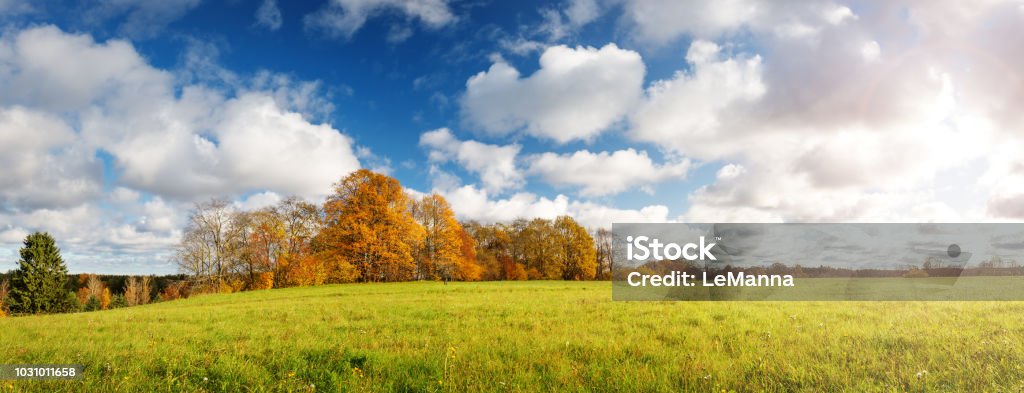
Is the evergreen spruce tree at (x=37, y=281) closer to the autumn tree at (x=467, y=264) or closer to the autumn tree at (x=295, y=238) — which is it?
the autumn tree at (x=295, y=238)

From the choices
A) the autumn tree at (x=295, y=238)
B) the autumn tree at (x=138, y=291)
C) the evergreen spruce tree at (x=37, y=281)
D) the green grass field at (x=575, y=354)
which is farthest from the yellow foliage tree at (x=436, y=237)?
the autumn tree at (x=138, y=291)

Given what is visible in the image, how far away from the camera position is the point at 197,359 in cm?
698

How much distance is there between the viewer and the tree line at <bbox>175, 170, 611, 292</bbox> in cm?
4466

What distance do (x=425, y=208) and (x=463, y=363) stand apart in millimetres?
45396

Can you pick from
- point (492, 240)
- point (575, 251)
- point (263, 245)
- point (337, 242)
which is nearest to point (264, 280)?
point (263, 245)

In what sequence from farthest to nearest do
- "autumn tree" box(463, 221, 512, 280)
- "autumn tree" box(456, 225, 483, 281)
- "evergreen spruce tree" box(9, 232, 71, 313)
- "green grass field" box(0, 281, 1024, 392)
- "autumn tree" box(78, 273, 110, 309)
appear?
1. "autumn tree" box(463, 221, 512, 280)
2. "autumn tree" box(78, 273, 110, 309)
3. "autumn tree" box(456, 225, 483, 281)
4. "evergreen spruce tree" box(9, 232, 71, 313)
5. "green grass field" box(0, 281, 1024, 392)

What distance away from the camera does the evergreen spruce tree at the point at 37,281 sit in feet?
157

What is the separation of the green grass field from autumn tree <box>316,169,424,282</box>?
33.1 meters

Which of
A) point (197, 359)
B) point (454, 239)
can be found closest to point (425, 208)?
point (454, 239)

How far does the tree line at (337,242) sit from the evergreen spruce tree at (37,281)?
1553 cm

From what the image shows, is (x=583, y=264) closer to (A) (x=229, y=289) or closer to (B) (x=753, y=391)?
(A) (x=229, y=289)

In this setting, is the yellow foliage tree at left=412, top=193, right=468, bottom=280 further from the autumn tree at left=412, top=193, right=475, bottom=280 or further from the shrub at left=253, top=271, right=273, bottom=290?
the shrub at left=253, top=271, right=273, bottom=290

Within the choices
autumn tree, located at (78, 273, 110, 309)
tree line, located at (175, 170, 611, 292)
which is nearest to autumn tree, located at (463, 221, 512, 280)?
tree line, located at (175, 170, 611, 292)

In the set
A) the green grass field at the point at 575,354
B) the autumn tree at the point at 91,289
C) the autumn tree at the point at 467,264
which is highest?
the green grass field at the point at 575,354
